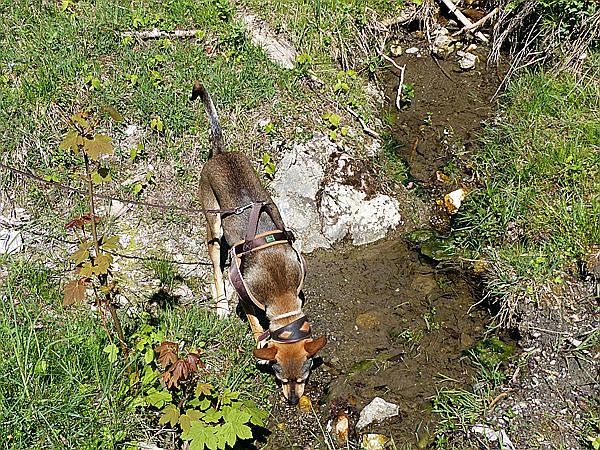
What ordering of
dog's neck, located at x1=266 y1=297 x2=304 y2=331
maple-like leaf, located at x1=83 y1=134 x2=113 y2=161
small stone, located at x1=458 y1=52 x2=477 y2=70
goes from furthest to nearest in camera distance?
1. small stone, located at x1=458 y1=52 x2=477 y2=70
2. dog's neck, located at x1=266 y1=297 x2=304 y2=331
3. maple-like leaf, located at x1=83 y1=134 x2=113 y2=161

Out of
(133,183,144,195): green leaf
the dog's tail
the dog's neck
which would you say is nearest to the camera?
the dog's neck

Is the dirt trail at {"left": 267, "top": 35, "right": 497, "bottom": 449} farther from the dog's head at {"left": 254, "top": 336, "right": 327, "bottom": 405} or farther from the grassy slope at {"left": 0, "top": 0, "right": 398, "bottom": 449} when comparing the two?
the grassy slope at {"left": 0, "top": 0, "right": 398, "bottom": 449}

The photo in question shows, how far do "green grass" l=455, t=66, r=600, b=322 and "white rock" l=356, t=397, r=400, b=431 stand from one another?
1.18 meters

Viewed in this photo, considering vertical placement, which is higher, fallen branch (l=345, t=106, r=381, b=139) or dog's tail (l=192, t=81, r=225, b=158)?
dog's tail (l=192, t=81, r=225, b=158)

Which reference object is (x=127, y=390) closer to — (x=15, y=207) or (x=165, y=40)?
(x=15, y=207)

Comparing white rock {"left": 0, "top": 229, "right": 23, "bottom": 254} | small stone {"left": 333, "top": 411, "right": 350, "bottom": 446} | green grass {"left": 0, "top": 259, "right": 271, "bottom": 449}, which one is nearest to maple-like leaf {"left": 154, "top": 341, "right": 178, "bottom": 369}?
green grass {"left": 0, "top": 259, "right": 271, "bottom": 449}

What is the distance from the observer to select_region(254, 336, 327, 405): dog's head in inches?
165

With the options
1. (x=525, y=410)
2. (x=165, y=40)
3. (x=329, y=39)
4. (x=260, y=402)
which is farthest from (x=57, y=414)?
(x=329, y=39)

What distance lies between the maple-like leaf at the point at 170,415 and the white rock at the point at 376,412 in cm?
135

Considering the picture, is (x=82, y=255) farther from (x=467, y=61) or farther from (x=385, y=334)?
(x=467, y=61)

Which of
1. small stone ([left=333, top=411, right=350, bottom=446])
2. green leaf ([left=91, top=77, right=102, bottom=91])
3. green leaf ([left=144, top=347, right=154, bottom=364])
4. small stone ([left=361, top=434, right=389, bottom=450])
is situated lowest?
small stone ([left=333, top=411, right=350, bottom=446])

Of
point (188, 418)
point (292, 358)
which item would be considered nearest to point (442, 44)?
point (292, 358)

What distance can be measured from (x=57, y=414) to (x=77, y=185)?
266 cm

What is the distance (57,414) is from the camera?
140 inches
